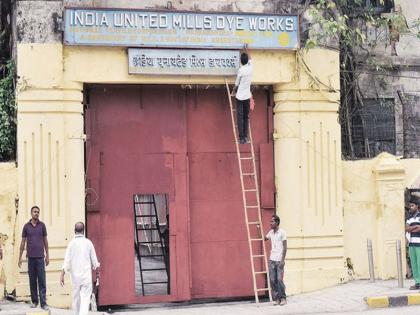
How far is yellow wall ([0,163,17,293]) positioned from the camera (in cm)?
1366

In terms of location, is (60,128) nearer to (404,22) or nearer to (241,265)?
(241,265)

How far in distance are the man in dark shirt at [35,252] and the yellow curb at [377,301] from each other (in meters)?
5.28

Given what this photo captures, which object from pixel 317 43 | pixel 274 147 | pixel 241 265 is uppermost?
pixel 317 43

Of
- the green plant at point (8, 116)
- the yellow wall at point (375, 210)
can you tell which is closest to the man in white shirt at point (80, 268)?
the green plant at point (8, 116)

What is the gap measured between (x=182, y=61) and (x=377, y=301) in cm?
529

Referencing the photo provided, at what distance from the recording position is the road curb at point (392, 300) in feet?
44.4

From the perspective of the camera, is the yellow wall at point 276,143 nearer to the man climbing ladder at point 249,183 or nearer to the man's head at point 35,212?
the man climbing ladder at point 249,183

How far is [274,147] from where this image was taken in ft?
50.1

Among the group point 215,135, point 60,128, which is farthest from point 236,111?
point 60,128

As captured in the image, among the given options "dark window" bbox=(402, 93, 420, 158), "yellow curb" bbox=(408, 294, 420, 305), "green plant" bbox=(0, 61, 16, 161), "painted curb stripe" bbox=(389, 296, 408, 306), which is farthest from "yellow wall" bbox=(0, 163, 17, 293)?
"dark window" bbox=(402, 93, 420, 158)

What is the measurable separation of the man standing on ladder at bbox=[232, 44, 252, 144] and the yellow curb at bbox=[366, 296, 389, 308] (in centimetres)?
348

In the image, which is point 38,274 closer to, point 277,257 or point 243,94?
point 277,257

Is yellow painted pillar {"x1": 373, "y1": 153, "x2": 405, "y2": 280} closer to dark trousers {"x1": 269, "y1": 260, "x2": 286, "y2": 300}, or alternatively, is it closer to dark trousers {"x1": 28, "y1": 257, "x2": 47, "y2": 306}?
dark trousers {"x1": 269, "y1": 260, "x2": 286, "y2": 300}

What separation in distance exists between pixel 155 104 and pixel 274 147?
237 cm
